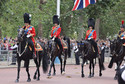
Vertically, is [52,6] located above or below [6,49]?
above

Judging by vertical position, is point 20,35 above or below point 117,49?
above

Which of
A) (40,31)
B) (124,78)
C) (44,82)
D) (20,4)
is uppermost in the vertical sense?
(20,4)

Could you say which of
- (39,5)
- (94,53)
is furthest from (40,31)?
(94,53)

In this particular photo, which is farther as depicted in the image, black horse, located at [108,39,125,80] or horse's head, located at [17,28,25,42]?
black horse, located at [108,39,125,80]

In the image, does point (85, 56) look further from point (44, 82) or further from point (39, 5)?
point (39, 5)

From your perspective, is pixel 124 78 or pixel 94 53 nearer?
pixel 124 78

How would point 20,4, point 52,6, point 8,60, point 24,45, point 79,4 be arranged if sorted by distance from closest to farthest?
point 24,45 → point 8,60 → point 79,4 → point 20,4 → point 52,6

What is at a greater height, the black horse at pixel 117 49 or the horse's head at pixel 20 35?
the horse's head at pixel 20 35

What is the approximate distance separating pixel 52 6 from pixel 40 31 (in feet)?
9.87

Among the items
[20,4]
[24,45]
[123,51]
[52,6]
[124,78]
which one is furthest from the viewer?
[52,6]

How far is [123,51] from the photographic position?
51.2 ft

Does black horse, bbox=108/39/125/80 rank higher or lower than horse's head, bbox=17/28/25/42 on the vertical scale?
lower

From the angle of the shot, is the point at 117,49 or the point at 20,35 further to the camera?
the point at 117,49

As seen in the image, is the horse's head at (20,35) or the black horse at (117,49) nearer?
the horse's head at (20,35)
